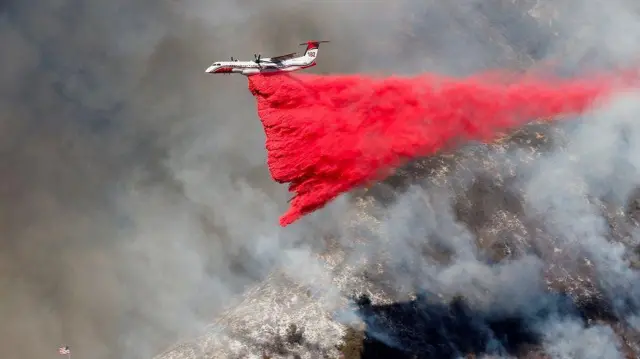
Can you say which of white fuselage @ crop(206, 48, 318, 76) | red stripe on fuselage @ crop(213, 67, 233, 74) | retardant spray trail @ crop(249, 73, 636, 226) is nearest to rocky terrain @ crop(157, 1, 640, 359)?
retardant spray trail @ crop(249, 73, 636, 226)

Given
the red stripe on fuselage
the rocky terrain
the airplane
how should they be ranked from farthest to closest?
the rocky terrain < the red stripe on fuselage < the airplane

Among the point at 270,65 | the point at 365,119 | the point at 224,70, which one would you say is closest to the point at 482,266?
the point at 365,119

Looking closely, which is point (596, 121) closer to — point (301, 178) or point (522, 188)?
point (522, 188)

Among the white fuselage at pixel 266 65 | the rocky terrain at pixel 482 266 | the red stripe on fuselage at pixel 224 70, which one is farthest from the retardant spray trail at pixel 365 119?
the rocky terrain at pixel 482 266

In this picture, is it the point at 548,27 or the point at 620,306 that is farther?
the point at 548,27

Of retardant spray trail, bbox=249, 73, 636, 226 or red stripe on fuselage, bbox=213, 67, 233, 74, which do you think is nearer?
red stripe on fuselage, bbox=213, 67, 233, 74

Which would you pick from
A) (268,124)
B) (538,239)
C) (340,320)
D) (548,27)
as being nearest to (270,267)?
(340,320)

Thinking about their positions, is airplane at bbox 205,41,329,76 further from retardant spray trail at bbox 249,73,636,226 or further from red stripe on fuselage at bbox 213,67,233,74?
retardant spray trail at bbox 249,73,636,226

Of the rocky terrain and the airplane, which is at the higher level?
the airplane
